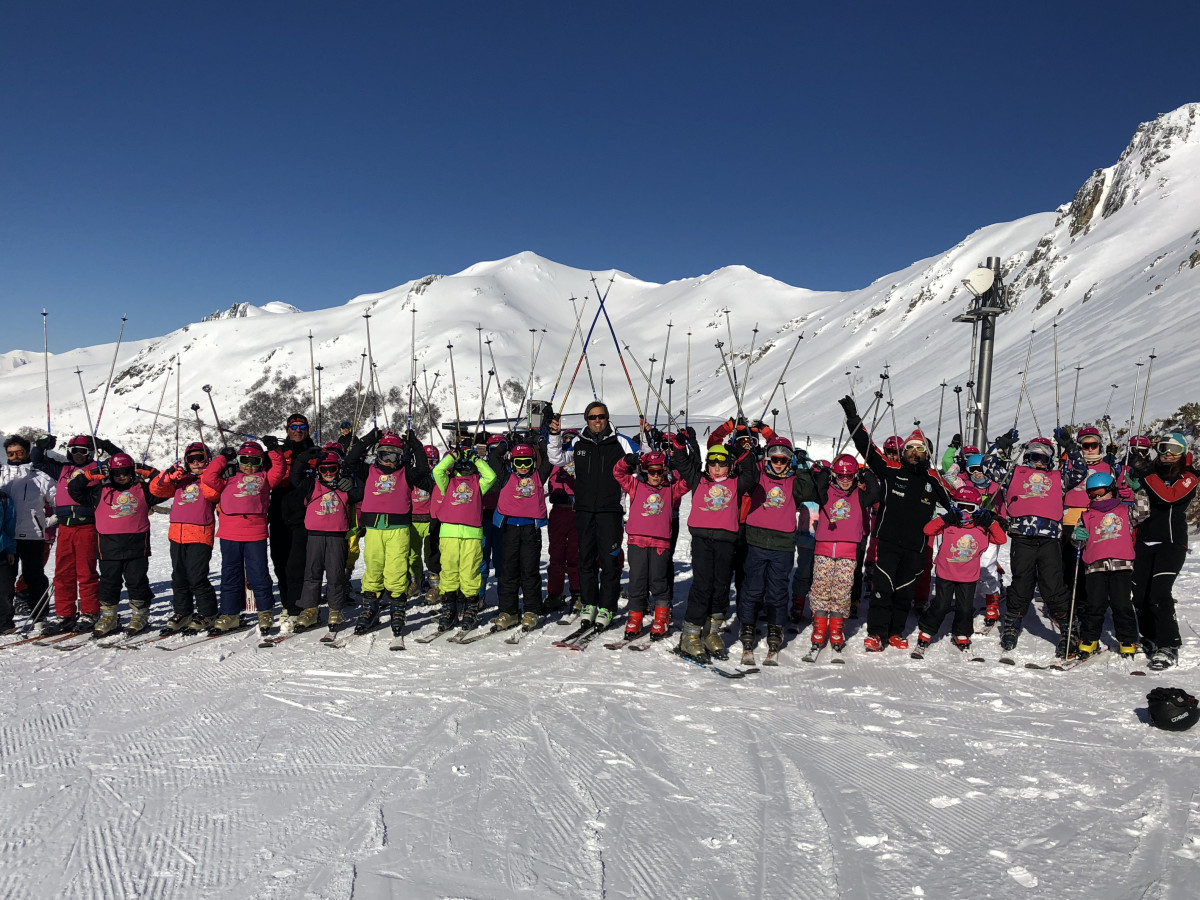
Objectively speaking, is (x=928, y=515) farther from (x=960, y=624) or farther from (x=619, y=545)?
(x=619, y=545)

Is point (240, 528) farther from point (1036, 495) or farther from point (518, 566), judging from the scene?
point (1036, 495)

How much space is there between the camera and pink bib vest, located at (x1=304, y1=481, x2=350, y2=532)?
638 cm

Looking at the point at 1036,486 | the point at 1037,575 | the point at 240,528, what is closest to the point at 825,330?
the point at 1036,486

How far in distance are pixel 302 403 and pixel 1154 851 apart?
86.1 metres

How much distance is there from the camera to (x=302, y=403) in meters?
81.9

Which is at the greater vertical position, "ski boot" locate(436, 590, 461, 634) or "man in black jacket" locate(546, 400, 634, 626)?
"man in black jacket" locate(546, 400, 634, 626)

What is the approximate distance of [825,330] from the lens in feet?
202

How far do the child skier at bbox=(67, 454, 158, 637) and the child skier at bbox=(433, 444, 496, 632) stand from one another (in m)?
2.46

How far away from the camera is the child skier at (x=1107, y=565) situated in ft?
18.4

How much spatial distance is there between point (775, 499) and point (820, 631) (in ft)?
3.68

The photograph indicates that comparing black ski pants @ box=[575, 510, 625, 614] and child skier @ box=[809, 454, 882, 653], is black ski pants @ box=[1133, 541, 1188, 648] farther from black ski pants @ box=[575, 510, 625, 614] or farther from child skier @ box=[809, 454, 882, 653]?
black ski pants @ box=[575, 510, 625, 614]

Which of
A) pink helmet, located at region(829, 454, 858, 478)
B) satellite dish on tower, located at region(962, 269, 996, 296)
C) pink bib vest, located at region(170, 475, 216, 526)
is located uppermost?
satellite dish on tower, located at region(962, 269, 996, 296)

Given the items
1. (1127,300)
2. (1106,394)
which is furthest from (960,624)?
(1127,300)

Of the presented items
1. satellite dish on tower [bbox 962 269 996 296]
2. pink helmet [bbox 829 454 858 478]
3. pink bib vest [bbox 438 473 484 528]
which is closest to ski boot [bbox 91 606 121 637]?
pink bib vest [bbox 438 473 484 528]
